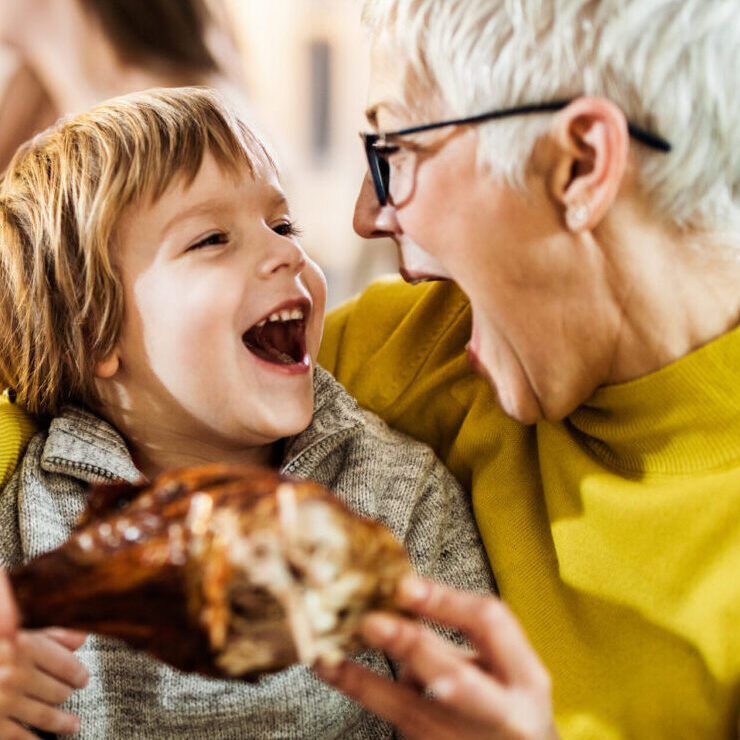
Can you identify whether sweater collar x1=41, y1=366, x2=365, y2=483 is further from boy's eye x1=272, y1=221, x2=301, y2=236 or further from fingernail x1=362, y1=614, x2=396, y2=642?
fingernail x1=362, y1=614, x2=396, y2=642

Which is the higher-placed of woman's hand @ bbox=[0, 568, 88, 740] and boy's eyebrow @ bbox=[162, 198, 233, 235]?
boy's eyebrow @ bbox=[162, 198, 233, 235]

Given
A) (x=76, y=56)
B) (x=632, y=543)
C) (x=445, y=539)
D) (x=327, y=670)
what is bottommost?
(x=445, y=539)

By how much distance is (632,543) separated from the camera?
103cm

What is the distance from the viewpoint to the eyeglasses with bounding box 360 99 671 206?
0.91 metres

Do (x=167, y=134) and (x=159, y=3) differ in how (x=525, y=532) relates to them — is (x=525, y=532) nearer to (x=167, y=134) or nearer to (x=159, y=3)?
(x=167, y=134)

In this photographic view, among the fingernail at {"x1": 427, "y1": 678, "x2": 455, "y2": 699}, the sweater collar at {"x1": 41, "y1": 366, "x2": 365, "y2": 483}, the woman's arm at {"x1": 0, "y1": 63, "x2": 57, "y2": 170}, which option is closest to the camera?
the fingernail at {"x1": 427, "y1": 678, "x2": 455, "y2": 699}

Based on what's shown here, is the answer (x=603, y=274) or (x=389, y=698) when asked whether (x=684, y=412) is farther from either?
(x=389, y=698)

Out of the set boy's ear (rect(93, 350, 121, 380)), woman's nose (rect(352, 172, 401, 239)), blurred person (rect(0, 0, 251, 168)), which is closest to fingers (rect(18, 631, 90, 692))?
boy's ear (rect(93, 350, 121, 380))

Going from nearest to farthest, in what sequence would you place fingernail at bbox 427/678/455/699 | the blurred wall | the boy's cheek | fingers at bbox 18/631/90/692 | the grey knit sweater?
fingernail at bbox 427/678/455/699 → fingers at bbox 18/631/90/692 → the grey knit sweater → the boy's cheek → the blurred wall

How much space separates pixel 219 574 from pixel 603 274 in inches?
23.0

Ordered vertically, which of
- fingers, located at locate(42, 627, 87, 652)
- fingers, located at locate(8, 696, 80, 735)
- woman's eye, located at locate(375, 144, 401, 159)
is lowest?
fingers, located at locate(8, 696, 80, 735)

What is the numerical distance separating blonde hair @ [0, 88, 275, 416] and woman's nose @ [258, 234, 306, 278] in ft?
0.40

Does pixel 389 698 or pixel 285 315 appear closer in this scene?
pixel 389 698

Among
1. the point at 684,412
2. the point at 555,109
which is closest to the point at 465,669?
the point at 684,412
